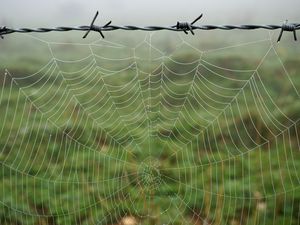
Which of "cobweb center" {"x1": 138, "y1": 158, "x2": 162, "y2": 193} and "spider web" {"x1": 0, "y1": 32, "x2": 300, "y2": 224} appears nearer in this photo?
"spider web" {"x1": 0, "y1": 32, "x2": 300, "y2": 224}

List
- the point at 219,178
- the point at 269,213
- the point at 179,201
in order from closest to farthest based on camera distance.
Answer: the point at 269,213 < the point at 179,201 < the point at 219,178

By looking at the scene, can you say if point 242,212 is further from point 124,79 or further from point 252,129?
point 124,79

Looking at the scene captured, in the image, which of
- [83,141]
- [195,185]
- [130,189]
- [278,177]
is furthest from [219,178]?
[83,141]

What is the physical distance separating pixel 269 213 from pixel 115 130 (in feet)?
6.29

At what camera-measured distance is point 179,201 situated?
362 cm

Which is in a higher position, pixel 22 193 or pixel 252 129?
pixel 252 129

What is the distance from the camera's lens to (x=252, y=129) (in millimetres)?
4684

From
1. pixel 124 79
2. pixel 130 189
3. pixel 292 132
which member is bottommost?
pixel 130 189

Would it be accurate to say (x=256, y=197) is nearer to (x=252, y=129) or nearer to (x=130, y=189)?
(x=130, y=189)

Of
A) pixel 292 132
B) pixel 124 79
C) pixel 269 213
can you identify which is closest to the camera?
pixel 269 213

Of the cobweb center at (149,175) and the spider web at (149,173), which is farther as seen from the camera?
the cobweb center at (149,175)

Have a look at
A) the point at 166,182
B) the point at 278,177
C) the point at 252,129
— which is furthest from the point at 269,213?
the point at 252,129

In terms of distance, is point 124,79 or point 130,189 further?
point 124,79

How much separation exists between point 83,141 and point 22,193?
1.14 meters
